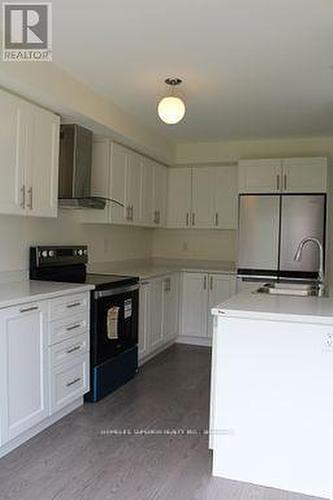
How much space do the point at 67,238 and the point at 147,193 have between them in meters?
1.29

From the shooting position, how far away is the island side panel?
2.16m

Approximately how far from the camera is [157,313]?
14.8ft

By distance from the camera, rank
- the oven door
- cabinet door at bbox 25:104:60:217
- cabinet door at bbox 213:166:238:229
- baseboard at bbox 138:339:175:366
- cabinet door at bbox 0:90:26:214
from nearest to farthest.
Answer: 1. cabinet door at bbox 0:90:26:214
2. cabinet door at bbox 25:104:60:217
3. the oven door
4. baseboard at bbox 138:339:175:366
5. cabinet door at bbox 213:166:238:229

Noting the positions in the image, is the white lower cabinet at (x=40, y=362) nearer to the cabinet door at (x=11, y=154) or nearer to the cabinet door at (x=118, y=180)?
the cabinet door at (x=11, y=154)

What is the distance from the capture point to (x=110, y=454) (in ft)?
8.28

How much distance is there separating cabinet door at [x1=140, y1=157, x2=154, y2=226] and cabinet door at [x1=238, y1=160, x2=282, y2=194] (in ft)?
3.28

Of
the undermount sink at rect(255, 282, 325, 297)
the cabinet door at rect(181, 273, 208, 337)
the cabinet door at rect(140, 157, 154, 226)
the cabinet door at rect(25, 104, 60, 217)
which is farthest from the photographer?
the cabinet door at rect(181, 273, 208, 337)

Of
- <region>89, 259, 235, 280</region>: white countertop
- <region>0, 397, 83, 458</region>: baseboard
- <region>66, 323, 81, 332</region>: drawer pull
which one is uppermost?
<region>89, 259, 235, 280</region>: white countertop

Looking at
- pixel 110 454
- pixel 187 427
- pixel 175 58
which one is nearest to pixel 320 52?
pixel 175 58

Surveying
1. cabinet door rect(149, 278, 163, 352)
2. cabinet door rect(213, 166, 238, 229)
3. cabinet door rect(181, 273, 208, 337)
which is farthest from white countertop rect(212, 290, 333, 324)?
cabinet door rect(213, 166, 238, 229)

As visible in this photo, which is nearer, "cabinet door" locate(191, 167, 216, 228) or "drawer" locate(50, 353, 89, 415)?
"drawer" locate(50, 353, 89, 415)

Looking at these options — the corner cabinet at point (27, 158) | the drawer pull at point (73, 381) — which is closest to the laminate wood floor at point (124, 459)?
the drawer pull at point (73, 381)

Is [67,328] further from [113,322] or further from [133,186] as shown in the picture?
[133,186]

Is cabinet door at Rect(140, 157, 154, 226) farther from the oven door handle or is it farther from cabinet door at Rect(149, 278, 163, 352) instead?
the oven door handle
